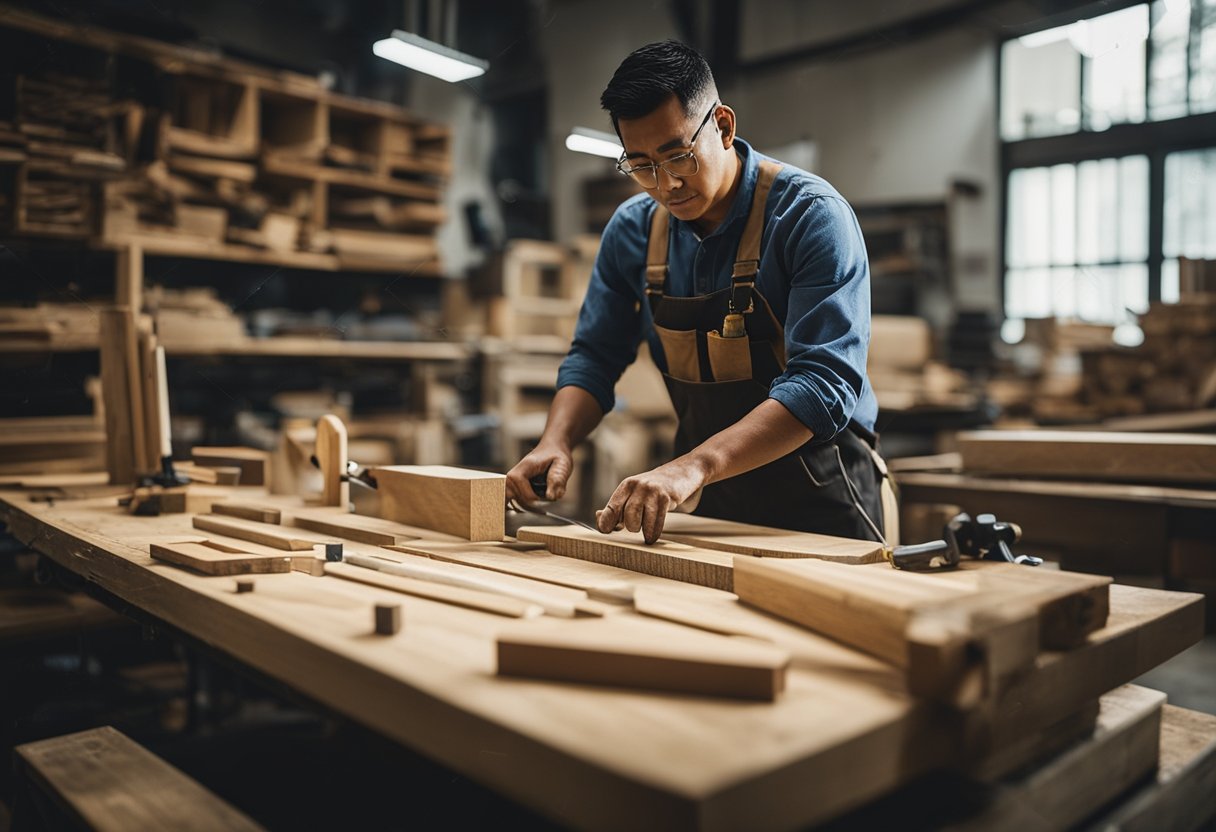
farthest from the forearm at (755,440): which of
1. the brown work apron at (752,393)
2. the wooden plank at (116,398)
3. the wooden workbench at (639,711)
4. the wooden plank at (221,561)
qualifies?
the wooden plank at (116,398)

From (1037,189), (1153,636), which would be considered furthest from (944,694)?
(1037,189)

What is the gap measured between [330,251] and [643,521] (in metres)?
5.52

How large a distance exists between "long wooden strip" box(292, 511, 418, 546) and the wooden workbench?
0.39 m

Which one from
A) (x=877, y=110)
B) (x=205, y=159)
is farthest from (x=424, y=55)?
(x=877, y=110)

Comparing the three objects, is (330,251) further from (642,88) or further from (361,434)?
(642,88)

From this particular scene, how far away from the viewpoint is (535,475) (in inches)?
83.1

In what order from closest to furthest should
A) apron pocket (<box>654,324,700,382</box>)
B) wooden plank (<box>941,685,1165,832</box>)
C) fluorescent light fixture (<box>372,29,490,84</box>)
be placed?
wooden plank (<box>941,685,1165,832</box>) → apron pocket (<box>654,324,700,382</box>) → fluorescent light fixture (<box>372,29,490,84</box>)

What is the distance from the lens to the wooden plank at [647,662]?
919 millimetres

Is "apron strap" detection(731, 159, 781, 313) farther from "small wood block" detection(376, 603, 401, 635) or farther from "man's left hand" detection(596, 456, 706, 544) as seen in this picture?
"small wood block" detection(376, 603, 401, 635)

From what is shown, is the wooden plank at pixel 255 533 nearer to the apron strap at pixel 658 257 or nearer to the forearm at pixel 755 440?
the forearm at pixel 755 440

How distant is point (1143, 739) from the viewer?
1.28 m

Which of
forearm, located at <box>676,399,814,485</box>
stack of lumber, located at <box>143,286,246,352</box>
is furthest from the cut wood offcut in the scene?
stack of lumber, located at <box>143,286,246,352</box>

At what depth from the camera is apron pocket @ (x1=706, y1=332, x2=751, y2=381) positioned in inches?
84.3

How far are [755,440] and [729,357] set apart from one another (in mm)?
404
